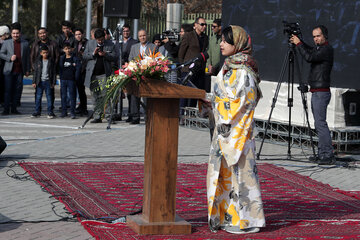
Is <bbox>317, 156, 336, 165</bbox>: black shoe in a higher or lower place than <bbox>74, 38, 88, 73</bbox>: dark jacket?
lower

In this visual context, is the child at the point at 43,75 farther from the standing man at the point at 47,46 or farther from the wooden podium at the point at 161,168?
the wooden podium at the point at 161,168

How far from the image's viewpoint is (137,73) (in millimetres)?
6363

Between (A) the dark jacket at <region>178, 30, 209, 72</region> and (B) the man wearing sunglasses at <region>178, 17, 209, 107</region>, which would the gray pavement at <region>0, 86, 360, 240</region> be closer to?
(B) the man wearing sunglasses at <region>178, 17, 209, 107</region>

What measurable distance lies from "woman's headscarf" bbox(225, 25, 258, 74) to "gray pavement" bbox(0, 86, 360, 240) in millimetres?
2067

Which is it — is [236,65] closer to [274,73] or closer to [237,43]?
[237,43]

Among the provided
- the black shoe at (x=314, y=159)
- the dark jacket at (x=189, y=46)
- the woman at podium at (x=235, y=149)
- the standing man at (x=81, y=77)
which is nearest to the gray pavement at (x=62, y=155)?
the black shoe at (x=314, y=159)

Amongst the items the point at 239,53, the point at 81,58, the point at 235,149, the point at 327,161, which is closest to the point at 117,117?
the point at 81,58

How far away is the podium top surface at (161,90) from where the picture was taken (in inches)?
250

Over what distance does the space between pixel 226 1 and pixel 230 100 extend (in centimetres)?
971

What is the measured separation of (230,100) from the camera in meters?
6.62

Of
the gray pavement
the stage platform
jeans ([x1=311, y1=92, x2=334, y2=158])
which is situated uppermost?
jeans ([x1=311, y1=92, x2=334, y2=158])

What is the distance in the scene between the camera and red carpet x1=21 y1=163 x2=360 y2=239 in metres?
6.79

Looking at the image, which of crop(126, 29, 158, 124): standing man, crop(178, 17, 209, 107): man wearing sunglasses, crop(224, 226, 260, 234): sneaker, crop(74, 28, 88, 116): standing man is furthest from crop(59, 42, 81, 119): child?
crop(224, 226, 260, 234): sneaker

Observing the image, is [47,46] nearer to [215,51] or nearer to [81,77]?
[81,77]
